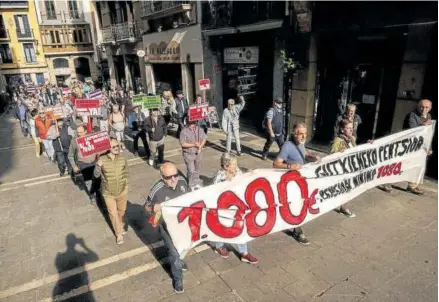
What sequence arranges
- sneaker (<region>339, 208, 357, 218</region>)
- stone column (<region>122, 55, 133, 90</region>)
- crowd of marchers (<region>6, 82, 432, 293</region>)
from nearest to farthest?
1. crowd of marchers (<region>6, 82, 432, 293</region>)
2. sneaker (<region>339, 208, 357, 218</region>)
3. stone column (<region>122, 55, 133, 90</region>)

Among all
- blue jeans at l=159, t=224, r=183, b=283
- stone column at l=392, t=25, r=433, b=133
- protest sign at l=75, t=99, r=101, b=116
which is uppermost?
stone column at l=392, t=25, r=433, b=133

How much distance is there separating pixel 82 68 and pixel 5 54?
27.5 ft

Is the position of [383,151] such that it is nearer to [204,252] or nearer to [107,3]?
[204,252]

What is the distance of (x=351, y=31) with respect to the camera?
828 cm

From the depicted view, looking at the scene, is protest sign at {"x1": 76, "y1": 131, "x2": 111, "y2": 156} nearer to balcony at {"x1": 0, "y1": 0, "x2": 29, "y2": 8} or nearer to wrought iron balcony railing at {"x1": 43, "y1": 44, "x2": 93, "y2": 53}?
wrought iron balcony railing at {"x1": 43, "y1": 44, "x2": 93, "y2": 53}

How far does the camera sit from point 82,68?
3972 cm

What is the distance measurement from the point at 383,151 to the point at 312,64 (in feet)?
16.4

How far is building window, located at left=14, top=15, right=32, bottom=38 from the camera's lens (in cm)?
3597

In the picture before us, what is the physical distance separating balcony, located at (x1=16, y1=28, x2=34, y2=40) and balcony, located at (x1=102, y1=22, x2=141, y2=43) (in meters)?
17.6

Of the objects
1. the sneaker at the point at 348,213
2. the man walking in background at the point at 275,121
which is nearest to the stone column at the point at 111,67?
the man walking in background at the point at 275,121

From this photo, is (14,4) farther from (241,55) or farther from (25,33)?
(241,55)

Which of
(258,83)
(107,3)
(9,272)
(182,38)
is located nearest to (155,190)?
(9,272)

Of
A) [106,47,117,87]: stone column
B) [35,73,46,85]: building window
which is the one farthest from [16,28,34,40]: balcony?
[106,47,117,87]: stone column

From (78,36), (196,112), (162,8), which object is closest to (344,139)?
(196,112)
